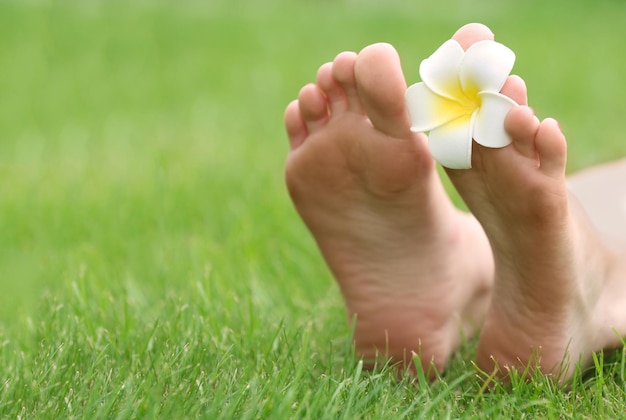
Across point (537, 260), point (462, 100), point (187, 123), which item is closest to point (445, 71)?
point (462, 100)

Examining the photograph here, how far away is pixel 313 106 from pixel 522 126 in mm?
370

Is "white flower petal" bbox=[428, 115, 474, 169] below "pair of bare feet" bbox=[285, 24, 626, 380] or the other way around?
the other way around

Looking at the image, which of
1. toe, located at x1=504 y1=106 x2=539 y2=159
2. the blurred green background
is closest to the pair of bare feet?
toe, located at x1=504 y1=106 x2=539 y2=159

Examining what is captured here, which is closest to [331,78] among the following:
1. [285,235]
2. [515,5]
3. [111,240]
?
[285,235]

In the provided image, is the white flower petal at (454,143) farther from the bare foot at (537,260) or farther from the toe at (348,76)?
the toe at (348,76)

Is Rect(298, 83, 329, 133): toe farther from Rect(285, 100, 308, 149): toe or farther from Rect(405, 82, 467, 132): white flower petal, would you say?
Rect(405, 82, 467, 132): white flower petal

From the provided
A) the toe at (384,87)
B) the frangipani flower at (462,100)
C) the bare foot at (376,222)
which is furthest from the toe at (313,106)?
the frangipani flower at (462,100)

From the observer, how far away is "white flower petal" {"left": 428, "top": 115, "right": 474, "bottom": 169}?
1031 mm

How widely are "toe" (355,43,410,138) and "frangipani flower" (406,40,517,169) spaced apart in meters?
0.05

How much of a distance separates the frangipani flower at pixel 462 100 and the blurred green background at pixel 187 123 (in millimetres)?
439

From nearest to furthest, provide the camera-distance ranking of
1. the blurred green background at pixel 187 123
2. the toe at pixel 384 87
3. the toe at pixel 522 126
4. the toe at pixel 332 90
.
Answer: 1. the toe at pixel 522 126
2. the toe at pixel 384 87
3. the toe at pixel 332 90
4. the blurred green background at pixel 187 123

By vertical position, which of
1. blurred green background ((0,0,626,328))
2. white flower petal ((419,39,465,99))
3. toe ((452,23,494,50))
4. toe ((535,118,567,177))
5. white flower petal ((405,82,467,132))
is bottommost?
blurred green background ((0,0,626,328))

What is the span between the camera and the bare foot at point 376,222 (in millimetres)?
1217

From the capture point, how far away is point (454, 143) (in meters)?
1.04
